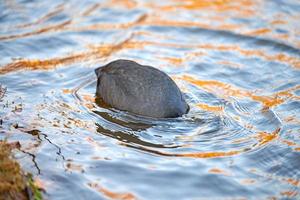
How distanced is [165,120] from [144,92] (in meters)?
0.50

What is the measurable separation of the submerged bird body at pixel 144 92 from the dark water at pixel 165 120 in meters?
0.16

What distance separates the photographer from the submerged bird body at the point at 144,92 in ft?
27.2

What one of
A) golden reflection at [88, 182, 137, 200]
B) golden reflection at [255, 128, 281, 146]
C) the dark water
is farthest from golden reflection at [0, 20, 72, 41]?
golden reflection at [88, 182, 137, 200]

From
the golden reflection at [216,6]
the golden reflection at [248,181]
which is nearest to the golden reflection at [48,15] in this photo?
the golden reflection at [216,6]

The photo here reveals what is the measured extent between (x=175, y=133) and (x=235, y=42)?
4.24 m

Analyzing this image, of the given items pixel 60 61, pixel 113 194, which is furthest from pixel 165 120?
pixel 60 61

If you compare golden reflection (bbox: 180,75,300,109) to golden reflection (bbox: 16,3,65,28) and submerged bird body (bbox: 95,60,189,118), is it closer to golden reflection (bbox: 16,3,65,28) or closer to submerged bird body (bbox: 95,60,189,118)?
submerged bird body (bbox: 95,60,189,118)

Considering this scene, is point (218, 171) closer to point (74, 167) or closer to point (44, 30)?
point (74, 167)

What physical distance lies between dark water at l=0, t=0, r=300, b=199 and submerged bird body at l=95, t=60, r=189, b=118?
0.54 ft

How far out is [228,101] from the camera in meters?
9.15

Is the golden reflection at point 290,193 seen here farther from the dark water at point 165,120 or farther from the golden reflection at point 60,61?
the golden reflection at point 60,61

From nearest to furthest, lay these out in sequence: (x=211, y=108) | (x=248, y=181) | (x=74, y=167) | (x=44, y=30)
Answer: (x=248, y=181) < (x=74, y=167) < (x=211, y=108) < (x=44, y=30)

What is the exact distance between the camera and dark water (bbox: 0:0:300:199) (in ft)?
22.2

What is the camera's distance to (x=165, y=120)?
8.23 m
